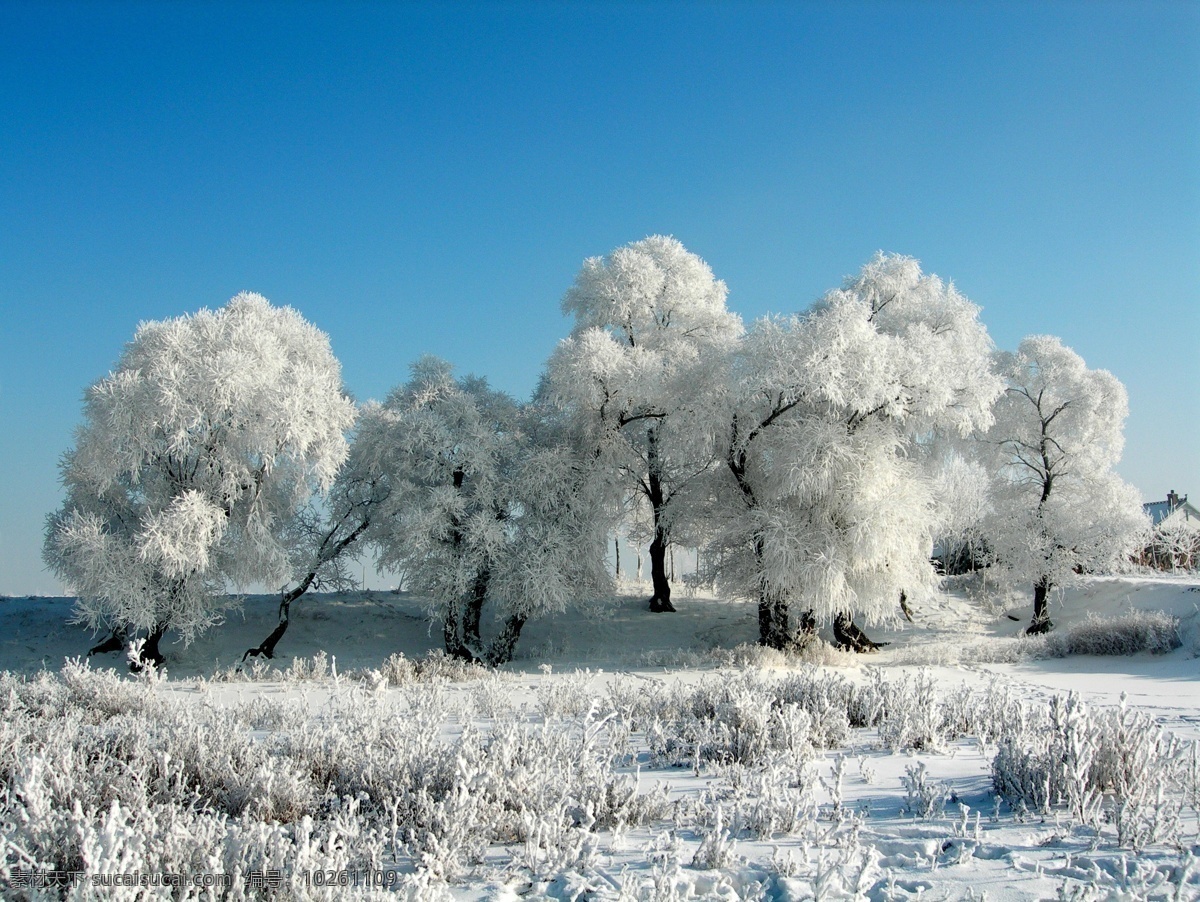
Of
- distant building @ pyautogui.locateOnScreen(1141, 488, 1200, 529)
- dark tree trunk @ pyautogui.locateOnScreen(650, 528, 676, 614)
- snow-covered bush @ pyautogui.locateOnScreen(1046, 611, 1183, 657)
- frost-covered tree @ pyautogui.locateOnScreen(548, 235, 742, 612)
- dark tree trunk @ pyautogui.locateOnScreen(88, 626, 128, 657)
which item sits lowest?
dark tree trunk @ pyautogui.locateOnScreen(88, 626, 128, 657)

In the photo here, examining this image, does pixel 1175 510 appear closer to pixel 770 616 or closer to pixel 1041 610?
pixel 1041 610

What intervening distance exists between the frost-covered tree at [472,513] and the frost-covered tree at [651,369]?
1662 mm

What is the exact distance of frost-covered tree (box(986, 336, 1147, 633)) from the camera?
22.6m

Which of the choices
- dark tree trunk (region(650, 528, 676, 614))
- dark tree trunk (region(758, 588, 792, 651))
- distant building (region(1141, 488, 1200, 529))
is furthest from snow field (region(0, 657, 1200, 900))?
distant building (region(1141, 488, 1200, 529))

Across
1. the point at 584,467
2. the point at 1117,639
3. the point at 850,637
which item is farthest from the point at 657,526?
the point at 1117,639

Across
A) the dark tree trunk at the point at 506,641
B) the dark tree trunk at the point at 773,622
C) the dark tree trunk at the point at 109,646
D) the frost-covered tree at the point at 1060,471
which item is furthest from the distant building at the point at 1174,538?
the dark tree trunk at the point at 109,646

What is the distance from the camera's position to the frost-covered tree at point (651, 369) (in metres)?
18.4

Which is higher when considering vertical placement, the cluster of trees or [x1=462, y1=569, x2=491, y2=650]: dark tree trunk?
the cluster of trees

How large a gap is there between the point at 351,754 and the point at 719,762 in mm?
2629

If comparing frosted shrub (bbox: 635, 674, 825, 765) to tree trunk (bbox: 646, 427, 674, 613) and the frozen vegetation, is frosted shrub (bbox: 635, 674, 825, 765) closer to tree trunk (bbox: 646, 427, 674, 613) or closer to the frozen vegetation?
the frozen vegetation

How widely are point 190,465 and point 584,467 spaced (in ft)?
30.5

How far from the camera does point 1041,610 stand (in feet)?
78.2

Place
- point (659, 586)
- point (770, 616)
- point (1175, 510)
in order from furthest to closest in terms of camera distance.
Answer: point (1175, 510) → point (659, 586) → point (770, 616)

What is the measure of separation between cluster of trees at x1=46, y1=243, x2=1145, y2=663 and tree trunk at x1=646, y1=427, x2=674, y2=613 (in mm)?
156
